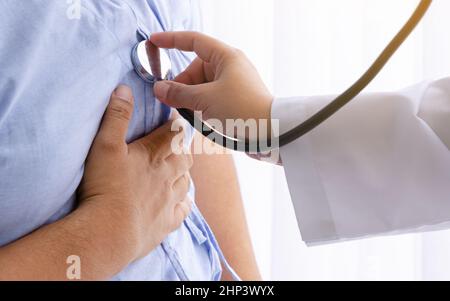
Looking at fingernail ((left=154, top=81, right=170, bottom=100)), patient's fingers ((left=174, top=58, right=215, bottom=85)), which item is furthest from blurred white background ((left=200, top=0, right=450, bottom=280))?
fingernail ((left=154, top=81, right=170, bottom=100))

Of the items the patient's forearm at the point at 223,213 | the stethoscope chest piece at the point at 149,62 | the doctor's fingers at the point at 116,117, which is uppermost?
the stethoscope chest piece at the point at 149,62

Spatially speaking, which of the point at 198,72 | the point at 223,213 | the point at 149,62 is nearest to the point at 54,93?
the point at 149,62

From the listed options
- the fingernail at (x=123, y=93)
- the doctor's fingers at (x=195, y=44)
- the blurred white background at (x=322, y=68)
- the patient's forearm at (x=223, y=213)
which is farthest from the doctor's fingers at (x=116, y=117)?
the blurred white background at (x=322, y=68)

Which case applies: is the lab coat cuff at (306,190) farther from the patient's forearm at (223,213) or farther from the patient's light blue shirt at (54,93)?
the patient's forearm at (223,213)

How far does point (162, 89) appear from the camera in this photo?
669mm

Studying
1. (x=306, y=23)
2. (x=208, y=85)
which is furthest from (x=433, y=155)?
(x=306, y=23)

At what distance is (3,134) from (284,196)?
957 millimetres

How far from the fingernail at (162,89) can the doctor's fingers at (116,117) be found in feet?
0.16

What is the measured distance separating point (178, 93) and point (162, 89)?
0.02m

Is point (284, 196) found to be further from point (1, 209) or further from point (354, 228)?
point (1, 209)

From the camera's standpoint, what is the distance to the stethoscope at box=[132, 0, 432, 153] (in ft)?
1.80

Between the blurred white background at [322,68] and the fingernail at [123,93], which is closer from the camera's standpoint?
the fingernail at [123,93]

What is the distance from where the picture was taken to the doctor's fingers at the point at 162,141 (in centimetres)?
71

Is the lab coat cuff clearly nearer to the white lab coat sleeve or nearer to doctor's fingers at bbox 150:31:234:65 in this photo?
the white lab coat sleeve
